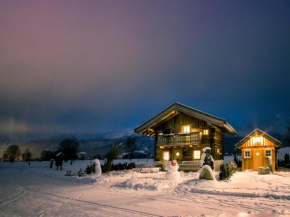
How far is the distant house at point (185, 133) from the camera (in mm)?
25766

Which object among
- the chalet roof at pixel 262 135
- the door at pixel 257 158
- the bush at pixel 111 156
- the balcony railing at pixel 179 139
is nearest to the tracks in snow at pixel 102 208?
the bush at pixel 111 156

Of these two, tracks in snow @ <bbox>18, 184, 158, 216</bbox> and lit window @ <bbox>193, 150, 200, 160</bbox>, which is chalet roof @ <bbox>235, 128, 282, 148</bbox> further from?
tracks in snow @ <bbox>18, 184, 158, 216</bbox>

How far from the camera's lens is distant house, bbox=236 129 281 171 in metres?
23.2

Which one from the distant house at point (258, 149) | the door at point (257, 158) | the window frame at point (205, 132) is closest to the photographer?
the distant house at point (258, 149)

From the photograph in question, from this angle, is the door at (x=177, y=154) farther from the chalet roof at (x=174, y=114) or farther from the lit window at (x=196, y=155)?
the chalet roof at (x=174, y=114)

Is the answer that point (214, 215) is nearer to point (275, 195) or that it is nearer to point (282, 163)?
point (275, 195)

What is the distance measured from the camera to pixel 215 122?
24.6 m

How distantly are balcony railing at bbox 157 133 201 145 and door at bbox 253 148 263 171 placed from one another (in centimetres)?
641

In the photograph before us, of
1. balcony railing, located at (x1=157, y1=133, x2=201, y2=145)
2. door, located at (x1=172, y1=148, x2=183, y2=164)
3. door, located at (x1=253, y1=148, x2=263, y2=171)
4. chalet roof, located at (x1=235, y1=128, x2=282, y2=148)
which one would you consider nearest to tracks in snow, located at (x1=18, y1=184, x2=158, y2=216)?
balcony railing, located at (x1=157, y1=133, x2=201, y2=145)

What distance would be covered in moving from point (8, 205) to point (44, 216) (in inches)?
124

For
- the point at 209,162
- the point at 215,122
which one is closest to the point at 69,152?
the point at 215,122

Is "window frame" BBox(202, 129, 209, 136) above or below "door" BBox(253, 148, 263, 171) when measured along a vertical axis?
above

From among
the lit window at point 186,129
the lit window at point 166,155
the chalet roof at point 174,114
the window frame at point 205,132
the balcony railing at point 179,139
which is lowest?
the lit window at point 166,155

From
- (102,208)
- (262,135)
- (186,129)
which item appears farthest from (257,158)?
(102,208)
